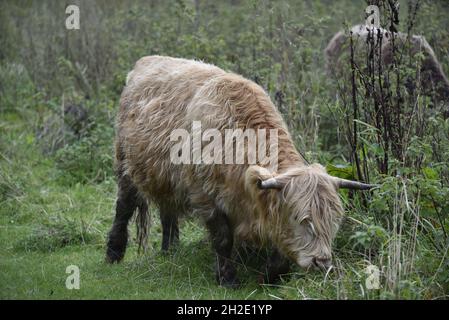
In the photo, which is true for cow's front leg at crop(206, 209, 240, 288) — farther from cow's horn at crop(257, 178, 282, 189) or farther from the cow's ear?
cow's horn at crop(257, 178, 282, 189)

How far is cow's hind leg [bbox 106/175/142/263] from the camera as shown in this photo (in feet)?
23.6

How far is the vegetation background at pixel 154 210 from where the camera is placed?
5.63m

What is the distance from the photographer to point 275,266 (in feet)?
19.2

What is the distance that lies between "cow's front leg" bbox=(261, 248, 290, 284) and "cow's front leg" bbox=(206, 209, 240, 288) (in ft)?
0.95

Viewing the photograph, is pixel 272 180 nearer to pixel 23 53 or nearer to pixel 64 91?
pixel 64 91
